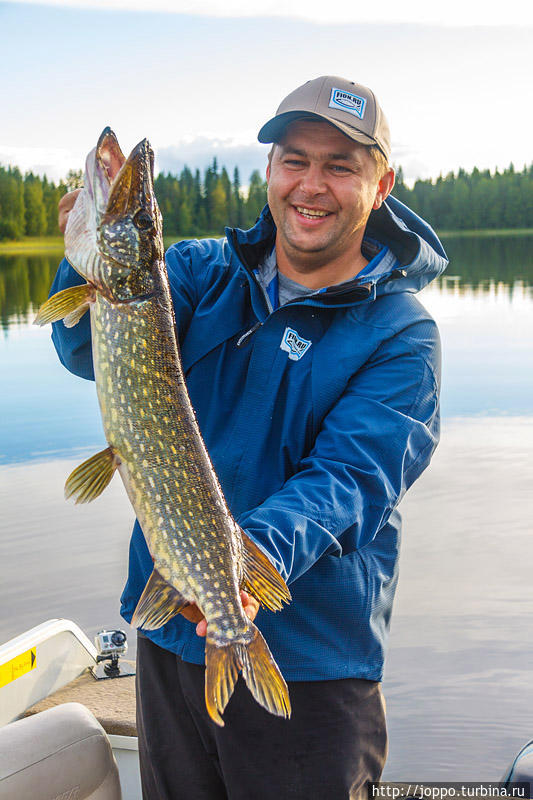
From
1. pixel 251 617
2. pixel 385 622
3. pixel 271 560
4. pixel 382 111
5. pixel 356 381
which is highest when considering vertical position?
pixel 382 111

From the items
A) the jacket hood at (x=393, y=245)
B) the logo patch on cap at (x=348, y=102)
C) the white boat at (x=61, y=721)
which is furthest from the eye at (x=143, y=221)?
the white boat at (x=61, y=721)

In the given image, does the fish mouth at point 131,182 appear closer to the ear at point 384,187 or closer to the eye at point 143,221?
the eye at point 143,221

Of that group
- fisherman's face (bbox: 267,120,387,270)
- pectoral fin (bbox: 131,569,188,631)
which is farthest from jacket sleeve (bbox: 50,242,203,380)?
pectoral fin (bbox: 131,569,188,631)

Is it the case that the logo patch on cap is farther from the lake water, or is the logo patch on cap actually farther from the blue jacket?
the lake water

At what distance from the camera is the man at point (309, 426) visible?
2445 millimetres

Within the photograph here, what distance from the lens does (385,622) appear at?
8.73 feet

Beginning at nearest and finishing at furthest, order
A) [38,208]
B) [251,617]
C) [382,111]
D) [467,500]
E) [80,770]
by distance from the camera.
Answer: [251,617] → [80,770] → [382,111] → [467,500] → [38,208]

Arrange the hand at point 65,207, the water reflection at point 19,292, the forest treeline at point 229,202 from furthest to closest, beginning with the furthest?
1. the forest treeline at point 229,202
2. the water reflection at point 19,292
3. the hand at point 65,207

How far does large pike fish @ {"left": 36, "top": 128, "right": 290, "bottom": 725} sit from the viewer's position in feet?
6.72

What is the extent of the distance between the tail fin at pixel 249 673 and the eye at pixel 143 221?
3.93 ft

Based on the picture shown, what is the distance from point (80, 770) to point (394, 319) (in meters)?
1.72

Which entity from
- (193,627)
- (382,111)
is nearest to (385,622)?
(193,627)

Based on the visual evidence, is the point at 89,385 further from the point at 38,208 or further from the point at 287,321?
the point at 38,208

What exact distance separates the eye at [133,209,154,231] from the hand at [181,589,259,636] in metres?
1.10
